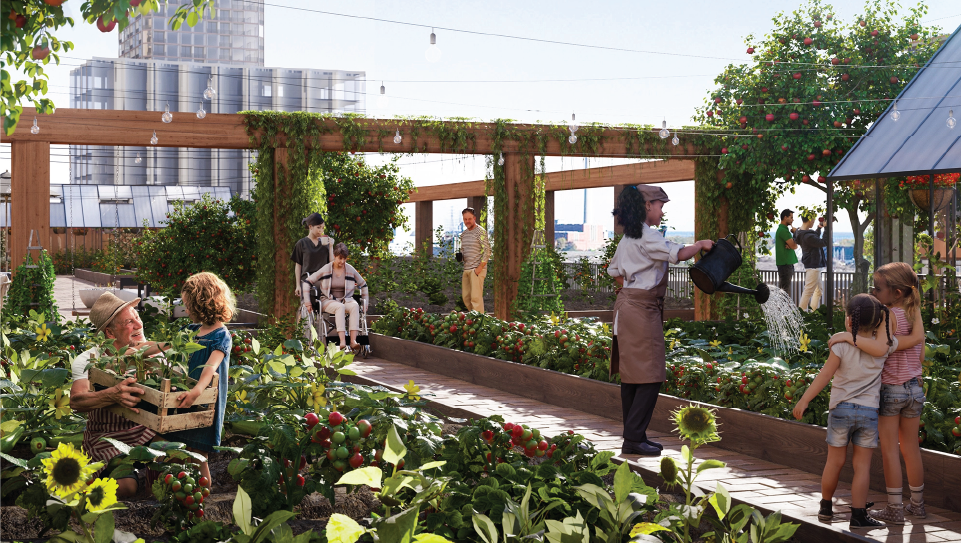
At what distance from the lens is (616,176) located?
17047mm

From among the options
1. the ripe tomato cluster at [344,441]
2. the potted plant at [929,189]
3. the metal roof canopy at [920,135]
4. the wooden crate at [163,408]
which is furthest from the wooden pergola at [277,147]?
the ripe tomato cluster at [344,441]

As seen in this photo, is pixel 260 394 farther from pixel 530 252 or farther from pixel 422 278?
pixel 422 278

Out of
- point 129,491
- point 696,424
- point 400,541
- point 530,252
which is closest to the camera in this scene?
point 400,541

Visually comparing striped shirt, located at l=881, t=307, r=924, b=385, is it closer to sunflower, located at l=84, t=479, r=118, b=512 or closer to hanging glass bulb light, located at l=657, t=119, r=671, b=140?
sunflower, located at l=84, t=479, r=118, b=512

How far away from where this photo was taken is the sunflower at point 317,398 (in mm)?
3820

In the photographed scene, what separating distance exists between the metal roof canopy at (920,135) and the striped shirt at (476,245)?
12.3 ft

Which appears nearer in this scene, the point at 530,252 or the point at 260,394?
the point at 260,394

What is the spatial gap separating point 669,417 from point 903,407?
1.87 metres

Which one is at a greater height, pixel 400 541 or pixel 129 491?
pixel 400 541

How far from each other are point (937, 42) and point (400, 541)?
12.9 meters

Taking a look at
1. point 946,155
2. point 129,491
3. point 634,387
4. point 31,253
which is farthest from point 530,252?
point 129,491

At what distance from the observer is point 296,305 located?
1074cm

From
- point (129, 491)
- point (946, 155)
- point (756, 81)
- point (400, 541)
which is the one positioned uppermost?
point (756, 81)

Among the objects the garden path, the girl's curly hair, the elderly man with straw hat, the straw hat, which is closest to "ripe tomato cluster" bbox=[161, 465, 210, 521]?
the elderly man with straw hat
